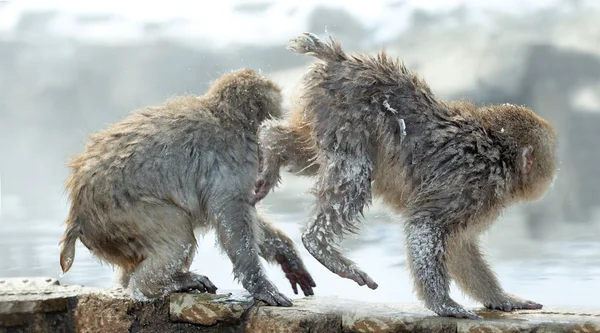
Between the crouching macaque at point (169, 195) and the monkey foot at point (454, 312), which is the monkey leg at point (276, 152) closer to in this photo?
the crouching macaque at point (169, 195)

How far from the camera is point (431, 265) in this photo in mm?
4562

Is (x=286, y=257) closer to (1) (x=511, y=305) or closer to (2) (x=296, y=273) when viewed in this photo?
(2) (x=296, y=273)

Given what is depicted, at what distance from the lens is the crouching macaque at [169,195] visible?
15.9 feet

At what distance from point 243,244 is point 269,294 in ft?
1.01

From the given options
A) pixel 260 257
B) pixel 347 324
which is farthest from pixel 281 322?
pixel 260 257

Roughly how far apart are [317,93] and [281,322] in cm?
127

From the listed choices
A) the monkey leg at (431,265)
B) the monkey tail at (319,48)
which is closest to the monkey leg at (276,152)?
the monkey tail at (319,48)

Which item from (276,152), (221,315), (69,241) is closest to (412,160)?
(276,152)

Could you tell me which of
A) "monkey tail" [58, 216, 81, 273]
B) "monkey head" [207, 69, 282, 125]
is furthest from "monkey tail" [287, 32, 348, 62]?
"monkey tail" [58, 216, 81, 273]

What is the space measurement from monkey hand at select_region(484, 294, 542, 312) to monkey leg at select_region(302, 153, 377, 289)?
0.75 meters

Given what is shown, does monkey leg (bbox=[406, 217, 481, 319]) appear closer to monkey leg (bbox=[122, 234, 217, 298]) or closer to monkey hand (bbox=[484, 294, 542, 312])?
monkey hand (bbox=[484, 294, 542, 312])

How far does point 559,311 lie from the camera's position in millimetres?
4668

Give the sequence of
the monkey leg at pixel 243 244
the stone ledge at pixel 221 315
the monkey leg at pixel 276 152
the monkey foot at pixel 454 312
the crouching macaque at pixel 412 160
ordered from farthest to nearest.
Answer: the monkey leg at pixel 276 152, the monkey leg at pixel 243 244, the crouching macaque at pixel 412 160, the monkey foot at pixel 454 312, the stone ledge at pixel 221 315

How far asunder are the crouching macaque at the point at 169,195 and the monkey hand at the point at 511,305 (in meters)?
1.17
